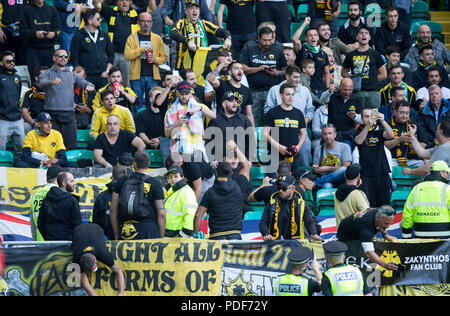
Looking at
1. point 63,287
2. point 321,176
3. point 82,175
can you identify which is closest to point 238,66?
point 321,176

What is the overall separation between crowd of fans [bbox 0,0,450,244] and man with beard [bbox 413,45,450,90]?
3cm

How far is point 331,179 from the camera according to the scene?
47.5 ft

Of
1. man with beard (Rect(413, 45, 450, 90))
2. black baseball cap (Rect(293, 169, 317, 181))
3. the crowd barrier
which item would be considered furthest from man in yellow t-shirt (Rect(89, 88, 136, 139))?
man with beard (Rect(413, 45, 450, 90))

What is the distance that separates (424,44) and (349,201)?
284 inches

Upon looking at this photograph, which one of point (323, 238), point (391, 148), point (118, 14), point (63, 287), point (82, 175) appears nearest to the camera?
point (63, 287)

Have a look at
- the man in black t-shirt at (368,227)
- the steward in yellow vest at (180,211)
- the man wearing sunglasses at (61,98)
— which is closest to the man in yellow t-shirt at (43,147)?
the man wearing sunglasses at (61,98)

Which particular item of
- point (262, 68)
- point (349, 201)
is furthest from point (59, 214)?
point (262, 68)

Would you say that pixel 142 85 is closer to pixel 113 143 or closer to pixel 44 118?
pixel 113 143

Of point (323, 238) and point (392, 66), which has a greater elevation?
point (392, 66)

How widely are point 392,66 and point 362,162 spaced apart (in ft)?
9.88

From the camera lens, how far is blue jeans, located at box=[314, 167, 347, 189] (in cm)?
1444

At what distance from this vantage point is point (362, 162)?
14.4 m

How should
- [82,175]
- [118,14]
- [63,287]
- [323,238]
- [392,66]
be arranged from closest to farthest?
[63,287] → [323,238] → [82,175] → [392,66] → [118,14]

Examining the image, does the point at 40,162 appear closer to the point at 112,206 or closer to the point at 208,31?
the point at 112,206
